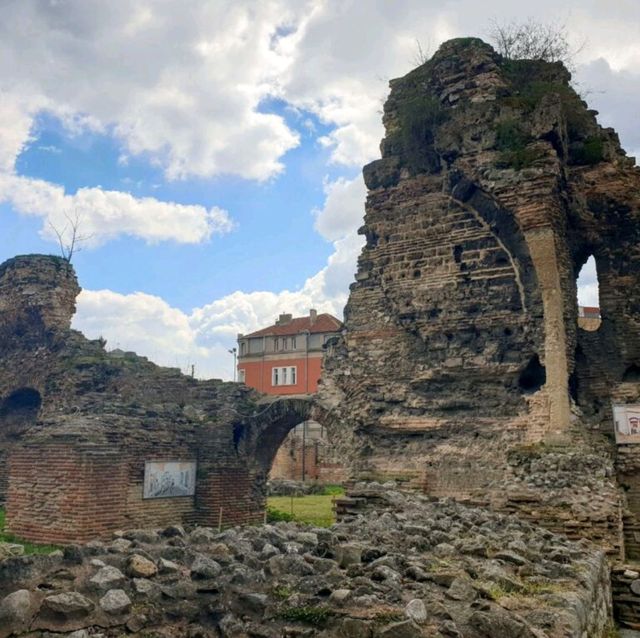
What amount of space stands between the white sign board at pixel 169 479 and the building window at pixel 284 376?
28915mm

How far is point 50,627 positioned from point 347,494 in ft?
24.1

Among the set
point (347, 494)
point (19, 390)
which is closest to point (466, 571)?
point (347, 494)

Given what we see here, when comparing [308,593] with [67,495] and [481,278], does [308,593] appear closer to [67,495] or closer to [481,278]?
[481,278]

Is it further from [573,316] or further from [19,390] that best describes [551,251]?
[19,390]

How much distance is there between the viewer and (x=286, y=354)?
4406 cm

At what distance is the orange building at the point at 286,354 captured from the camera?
140 feet

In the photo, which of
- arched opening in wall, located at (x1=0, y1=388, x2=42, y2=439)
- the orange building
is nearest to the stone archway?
arched opening in wall, located at (x1=0, y1=388, x2=42, y2=439)

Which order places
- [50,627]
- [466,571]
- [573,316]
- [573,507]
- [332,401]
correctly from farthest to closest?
[332,401], [573,316], [573,507], [466,571], [50,627]

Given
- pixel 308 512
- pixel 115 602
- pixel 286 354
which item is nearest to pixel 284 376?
pixel 286 354

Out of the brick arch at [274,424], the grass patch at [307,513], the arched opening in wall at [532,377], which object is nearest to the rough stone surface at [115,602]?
the arched opening in wall at [532,377]

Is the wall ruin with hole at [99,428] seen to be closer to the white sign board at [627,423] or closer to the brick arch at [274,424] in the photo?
the brick arch at [274,424]

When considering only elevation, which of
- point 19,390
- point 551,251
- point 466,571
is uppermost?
point 551,251

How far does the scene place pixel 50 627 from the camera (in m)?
3.00

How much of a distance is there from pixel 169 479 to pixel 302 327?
1210 inches
